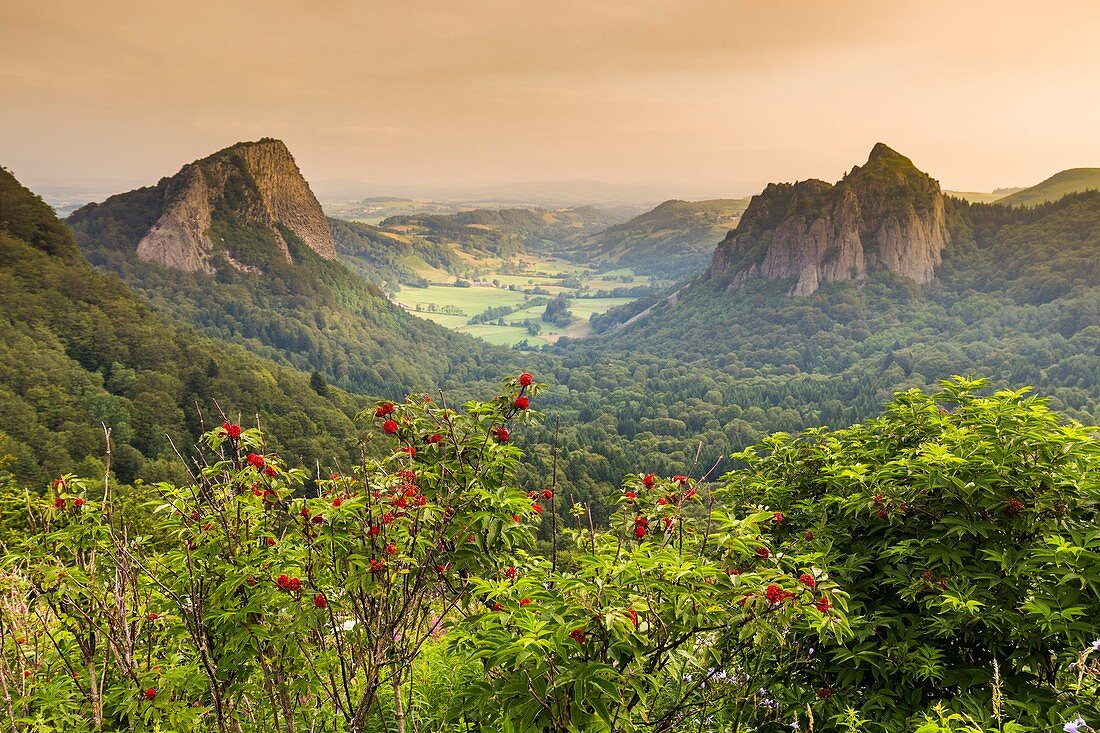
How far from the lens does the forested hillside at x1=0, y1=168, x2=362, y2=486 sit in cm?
5172

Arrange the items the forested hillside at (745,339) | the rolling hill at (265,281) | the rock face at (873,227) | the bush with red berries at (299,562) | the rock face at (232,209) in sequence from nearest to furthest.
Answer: the bush with red berries at (299,562), the forested hillside at (745,339), the rolling hill at (265,281), the rock face at (232,209), the rock face at (873,227)

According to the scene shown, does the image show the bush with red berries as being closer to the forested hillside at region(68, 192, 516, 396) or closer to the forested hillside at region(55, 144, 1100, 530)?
the forested hillside at region(55, 144, 1100, 530)

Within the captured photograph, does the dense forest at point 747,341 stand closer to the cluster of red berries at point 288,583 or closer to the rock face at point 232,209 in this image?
the rock face at point 232,209

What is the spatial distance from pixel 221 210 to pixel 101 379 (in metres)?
124

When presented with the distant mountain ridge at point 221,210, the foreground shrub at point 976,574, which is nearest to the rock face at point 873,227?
the distant mountain ridge at point 221,210

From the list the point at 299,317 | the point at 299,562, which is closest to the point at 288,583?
the point at 299,562

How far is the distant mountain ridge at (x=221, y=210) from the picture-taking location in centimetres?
15575

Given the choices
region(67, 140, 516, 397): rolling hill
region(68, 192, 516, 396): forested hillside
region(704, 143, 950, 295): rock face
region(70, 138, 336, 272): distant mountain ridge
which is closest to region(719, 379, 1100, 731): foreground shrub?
region(68, 192, 516, 396): forested hillside

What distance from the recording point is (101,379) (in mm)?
64688

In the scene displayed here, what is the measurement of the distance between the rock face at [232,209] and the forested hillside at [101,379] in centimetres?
7009

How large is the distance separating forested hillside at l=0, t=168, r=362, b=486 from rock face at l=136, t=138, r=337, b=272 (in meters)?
70.1

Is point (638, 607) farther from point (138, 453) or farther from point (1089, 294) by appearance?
point (1089, 294)

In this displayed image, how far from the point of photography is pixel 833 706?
16.8 ft

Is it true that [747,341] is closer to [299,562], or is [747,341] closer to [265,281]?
[265,281]
